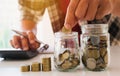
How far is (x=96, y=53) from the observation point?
78 cm

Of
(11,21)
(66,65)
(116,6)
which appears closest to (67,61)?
(66,65)

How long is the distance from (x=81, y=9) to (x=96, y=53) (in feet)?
0.43

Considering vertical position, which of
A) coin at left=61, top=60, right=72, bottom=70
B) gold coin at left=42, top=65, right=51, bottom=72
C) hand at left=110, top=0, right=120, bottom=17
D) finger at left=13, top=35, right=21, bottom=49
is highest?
hand at left=110, top=0, right=120, bottom=17

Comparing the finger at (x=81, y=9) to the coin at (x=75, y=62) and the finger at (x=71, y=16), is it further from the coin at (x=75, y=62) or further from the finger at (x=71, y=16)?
the coin at (x=75, y=62)

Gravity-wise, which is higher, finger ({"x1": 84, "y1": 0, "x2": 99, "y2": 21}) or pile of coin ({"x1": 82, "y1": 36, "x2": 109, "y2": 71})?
finger ({"x1": 84, "y1": 0, "x2": 99, "y2": 21})

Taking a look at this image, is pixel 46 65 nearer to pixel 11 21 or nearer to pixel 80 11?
pixel 80 11

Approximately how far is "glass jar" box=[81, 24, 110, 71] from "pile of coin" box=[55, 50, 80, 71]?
29mm

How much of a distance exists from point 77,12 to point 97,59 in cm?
14

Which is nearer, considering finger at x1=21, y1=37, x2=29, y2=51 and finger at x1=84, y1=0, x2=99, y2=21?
finger at x1=84, y1=0, x2=99, y2=21

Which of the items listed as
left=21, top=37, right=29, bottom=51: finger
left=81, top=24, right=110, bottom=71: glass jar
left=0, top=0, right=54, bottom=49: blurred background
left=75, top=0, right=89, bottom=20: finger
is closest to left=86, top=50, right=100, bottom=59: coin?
A: left=81, top=24, right=110, bottom=71: glass jar

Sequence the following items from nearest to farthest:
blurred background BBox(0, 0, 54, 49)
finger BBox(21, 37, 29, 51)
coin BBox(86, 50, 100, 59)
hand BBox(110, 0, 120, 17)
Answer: coin BBox(86, 50, 100, 59)
hand BBox(110, 0, 120, 17)
finger BBox(21, 37, 29, 51)
blurred background BBox(0, 0, 54, 49)

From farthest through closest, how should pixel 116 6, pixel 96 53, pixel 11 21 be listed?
pixel 11 21 → pixel 116 6 → pixel 96 53

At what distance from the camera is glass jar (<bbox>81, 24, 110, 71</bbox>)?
78 cm

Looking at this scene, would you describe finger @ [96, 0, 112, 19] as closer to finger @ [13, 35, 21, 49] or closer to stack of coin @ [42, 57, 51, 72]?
stack of coin @ [42, 57, 51, 72]
